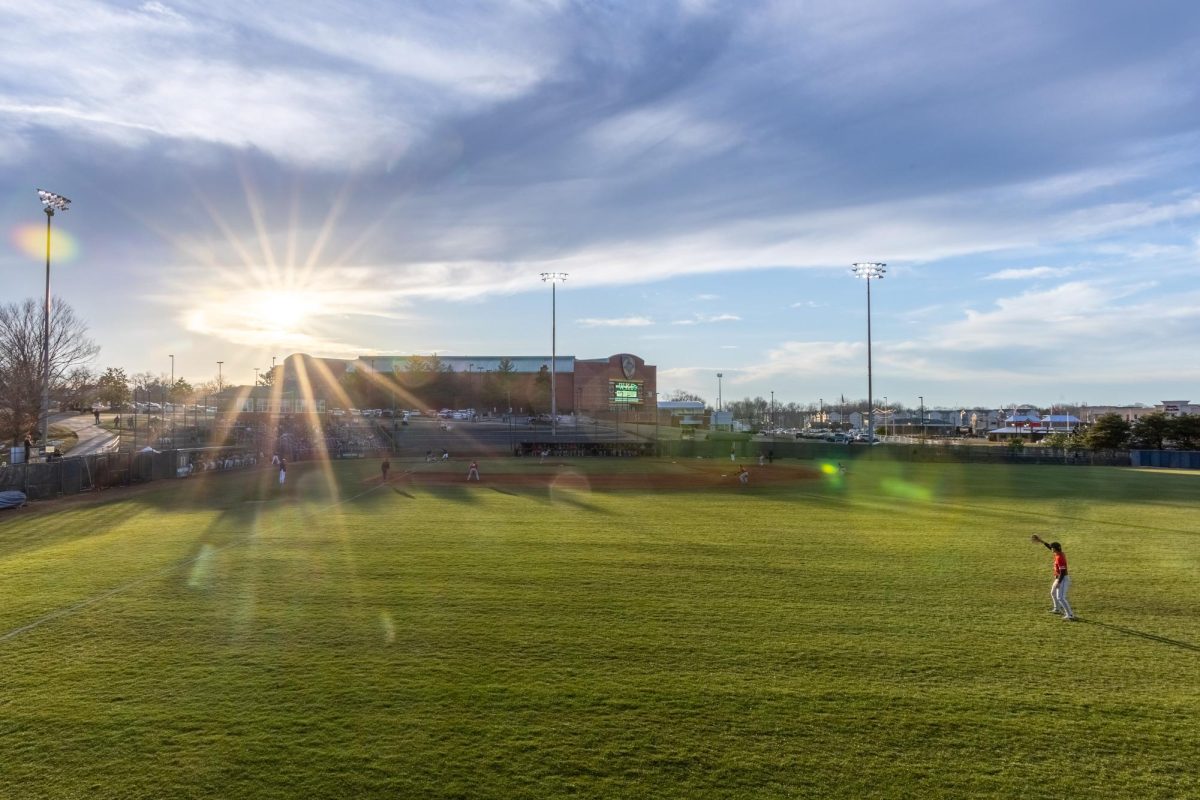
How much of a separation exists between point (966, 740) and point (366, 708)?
6.77 m

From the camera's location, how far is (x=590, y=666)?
377 inches

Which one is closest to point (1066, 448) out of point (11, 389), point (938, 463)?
point (938, 463)

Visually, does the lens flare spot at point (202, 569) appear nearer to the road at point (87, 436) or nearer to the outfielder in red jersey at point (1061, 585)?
the outfielder in red jersey at point (1061, 585)

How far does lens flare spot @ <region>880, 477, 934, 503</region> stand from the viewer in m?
31.6

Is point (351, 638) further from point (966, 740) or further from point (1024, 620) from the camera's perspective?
point (1024, 620)

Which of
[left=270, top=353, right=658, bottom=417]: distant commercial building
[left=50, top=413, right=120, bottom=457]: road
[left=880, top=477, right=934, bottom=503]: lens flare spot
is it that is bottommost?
[left=880, top=477, right=934, bottom=503]: lens flare spot

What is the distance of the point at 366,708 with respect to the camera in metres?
8.22

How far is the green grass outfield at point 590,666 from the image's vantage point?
6.91 metres

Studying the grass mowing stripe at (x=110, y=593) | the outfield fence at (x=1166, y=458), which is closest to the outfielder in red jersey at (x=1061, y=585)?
the grass mowing stripe at (x=110, y=593)

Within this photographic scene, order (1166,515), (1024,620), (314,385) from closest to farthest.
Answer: (1024,620), (1166,515), (314,385)

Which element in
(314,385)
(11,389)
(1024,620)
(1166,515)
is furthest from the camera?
(314,385)

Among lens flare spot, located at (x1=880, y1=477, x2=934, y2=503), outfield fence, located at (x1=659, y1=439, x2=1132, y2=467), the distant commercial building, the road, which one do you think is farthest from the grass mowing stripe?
the distant commercial building

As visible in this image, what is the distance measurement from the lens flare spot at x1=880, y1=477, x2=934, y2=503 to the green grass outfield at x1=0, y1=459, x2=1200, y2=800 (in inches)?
441

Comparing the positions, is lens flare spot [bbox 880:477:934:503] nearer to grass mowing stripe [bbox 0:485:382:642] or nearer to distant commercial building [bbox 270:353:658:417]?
grass mowing stripe [bbox 0:485:382:642]
